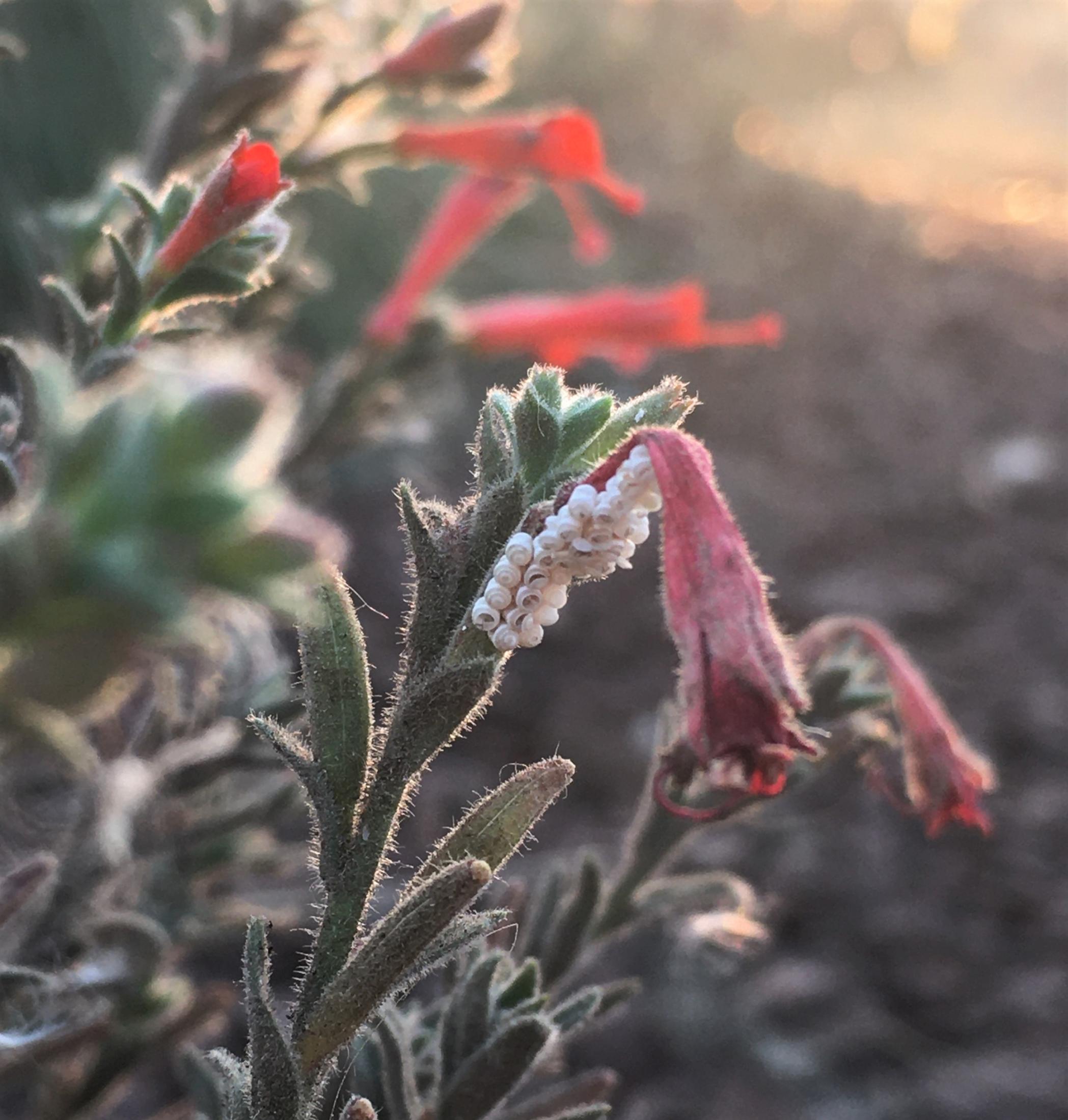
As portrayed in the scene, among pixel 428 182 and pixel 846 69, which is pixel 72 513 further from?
pixel 846 69

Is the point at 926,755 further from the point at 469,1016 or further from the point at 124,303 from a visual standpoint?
the point at 124,303

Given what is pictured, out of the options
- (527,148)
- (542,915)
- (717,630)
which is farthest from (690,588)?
(527,148)

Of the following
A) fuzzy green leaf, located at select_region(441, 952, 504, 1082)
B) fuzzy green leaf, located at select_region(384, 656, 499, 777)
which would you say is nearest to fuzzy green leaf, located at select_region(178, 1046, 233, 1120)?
fuzzy green leaf, located at select_region(441, 952, 504, 1082)

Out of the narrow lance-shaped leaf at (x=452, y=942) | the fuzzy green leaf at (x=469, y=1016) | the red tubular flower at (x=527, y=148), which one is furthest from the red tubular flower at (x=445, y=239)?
the narrow lance-shaped leaf at (x=452, y=942)

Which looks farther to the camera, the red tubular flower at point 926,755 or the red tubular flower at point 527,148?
the red tubular flower at point 527,148

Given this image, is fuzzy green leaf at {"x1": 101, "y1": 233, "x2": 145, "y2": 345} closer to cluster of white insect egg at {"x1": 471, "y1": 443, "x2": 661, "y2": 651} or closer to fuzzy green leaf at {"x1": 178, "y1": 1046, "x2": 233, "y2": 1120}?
cluster of white insect egg at {"x1": 471, "y1": 443, "x2": 661, "y2": 651}

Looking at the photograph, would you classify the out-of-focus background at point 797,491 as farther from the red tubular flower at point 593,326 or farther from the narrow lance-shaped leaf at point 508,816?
the narrow lance-shaped leaf at point 508,816
